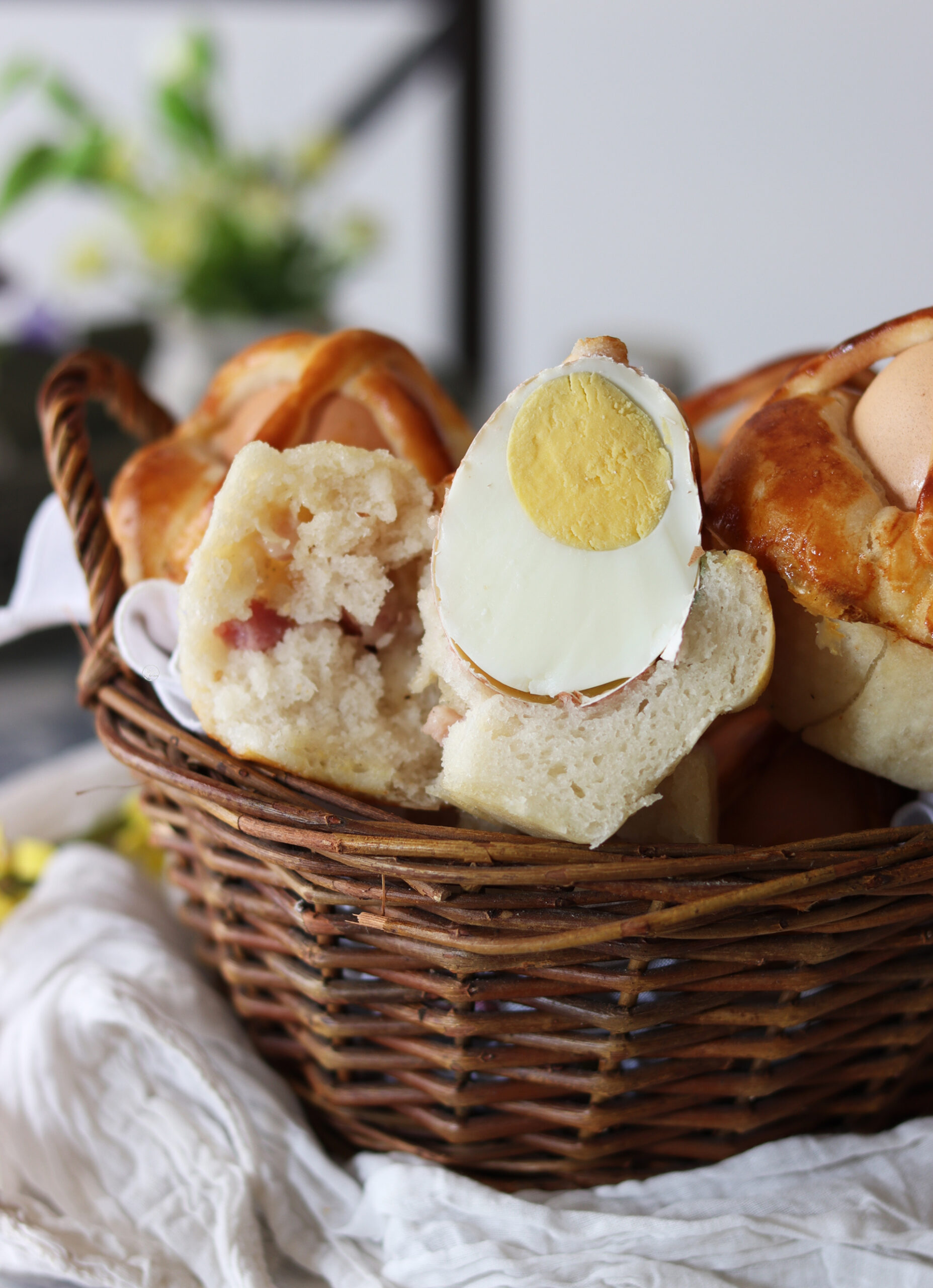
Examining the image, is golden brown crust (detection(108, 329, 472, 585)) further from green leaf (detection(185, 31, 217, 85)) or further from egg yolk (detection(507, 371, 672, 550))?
green leaf (detection(185, 31, 217, 85))

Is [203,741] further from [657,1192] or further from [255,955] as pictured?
[657,1192]

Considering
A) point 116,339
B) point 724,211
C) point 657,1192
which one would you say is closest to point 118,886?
point 657,1192

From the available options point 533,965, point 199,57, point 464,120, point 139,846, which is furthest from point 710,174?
point 533,965

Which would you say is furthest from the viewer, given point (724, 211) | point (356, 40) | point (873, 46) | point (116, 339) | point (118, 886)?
point (356, 40)

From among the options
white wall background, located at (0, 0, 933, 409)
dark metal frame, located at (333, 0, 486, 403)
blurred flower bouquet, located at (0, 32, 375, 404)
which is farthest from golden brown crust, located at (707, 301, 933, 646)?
dark metal frame, located at (333, 0, 486, 403)

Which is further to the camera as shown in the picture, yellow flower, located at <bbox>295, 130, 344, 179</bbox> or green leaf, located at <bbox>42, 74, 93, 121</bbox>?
yellow flower, located at <bbox>295, 130, 344, 179</bbox>

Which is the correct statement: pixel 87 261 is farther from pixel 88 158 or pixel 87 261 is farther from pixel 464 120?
pixel 464 120

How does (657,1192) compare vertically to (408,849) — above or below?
below
